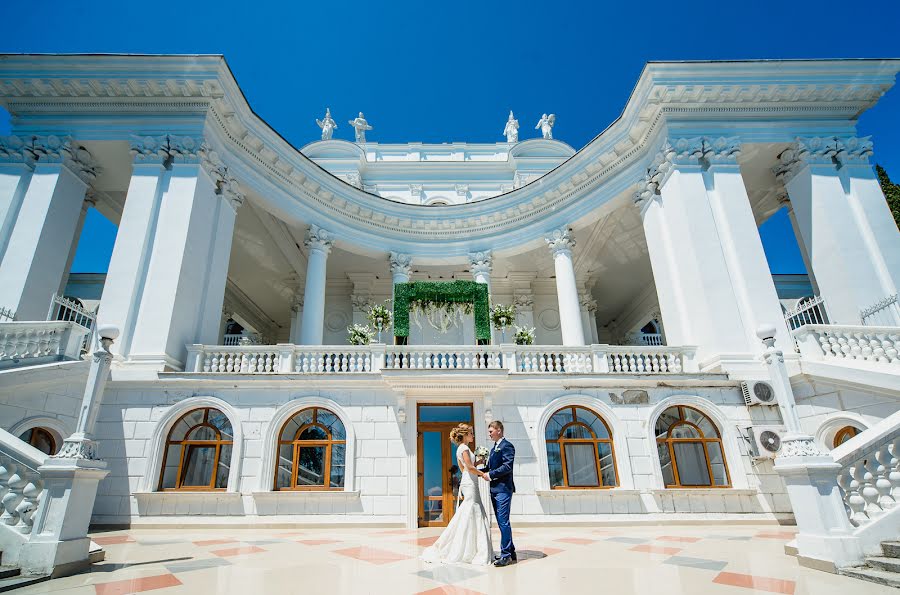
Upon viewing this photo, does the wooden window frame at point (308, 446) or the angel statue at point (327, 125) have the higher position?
the angel statue at point (327, 125)

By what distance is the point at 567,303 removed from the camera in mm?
16375

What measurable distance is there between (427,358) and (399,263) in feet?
28.6

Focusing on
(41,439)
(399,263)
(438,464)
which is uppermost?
(399,263)

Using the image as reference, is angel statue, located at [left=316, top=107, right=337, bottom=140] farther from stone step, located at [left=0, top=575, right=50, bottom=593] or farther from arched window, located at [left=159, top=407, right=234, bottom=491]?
stone step, located at [left=0, top=575, right=50, bottom=593]

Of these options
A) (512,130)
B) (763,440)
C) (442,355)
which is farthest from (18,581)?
(512,130)

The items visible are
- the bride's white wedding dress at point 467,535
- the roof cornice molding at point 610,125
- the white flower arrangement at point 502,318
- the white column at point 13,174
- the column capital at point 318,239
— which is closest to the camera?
the bride's white wedding dress at point 467,535

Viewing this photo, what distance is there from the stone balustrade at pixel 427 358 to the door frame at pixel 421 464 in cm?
95

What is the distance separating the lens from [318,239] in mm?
17141

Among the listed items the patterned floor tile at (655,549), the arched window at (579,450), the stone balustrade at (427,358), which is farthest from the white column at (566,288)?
the patterned floor tile at (655,549)

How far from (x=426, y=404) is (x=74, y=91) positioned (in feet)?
47.9

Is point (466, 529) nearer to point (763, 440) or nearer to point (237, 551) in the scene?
point (237, 551)

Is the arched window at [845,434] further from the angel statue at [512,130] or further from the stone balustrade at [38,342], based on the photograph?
the angel statue at [512,130]

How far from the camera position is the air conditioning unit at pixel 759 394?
10383mm

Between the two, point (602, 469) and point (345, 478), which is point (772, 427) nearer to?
point (602, 469)
